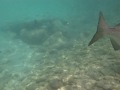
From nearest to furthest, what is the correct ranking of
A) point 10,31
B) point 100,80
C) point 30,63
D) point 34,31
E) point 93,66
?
point 100,80 < point 93,66 < point 30,63 < point 34,31 < point 10,31

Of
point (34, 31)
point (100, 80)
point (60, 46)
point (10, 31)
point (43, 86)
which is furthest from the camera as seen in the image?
point (10, 31)

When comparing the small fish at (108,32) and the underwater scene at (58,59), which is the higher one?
the small fish at (108,32)

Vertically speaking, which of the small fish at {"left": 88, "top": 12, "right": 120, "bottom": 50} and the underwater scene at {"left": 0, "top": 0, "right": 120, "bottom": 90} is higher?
the small fish at {"left": 88, "top": 12, "right": 120, "bottom": 50}

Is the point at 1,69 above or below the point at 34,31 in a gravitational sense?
below

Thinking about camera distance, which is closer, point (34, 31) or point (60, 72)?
point (60, 72)

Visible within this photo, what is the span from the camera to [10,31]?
2861 centimetres

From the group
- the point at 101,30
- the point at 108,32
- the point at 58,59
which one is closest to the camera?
the point at 108,32

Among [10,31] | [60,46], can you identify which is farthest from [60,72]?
[10,31]

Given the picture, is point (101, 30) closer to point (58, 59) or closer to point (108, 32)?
point (108, 32)

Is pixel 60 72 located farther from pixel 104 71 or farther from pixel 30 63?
pixel 30 63

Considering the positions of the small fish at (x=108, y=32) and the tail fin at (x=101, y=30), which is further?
the tail fin at (x=101, y=30)

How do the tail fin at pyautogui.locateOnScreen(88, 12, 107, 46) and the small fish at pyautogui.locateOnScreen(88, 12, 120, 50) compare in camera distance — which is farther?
the tail fin at pyautogui.locateOnScreen(88, 12, 107, 46)

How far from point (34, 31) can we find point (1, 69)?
920cm

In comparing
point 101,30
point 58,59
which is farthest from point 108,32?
point 58,59
